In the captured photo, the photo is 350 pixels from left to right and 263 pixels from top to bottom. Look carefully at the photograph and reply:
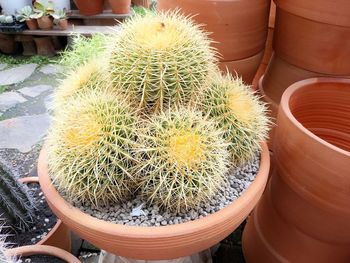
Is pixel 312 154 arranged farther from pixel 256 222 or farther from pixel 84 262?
pixel 84 262

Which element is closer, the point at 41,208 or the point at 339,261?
the point at 339,261

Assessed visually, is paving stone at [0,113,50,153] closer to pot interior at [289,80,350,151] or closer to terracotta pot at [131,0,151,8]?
pot interior at [289,80,350,151]

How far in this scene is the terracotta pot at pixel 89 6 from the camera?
8.67ft

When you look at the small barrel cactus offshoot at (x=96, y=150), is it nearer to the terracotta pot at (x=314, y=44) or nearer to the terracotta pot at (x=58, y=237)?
the terracotta pot at (x=58, y=237)

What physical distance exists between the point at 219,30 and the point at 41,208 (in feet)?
2.49

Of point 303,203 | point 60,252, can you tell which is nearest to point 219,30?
point 303,203

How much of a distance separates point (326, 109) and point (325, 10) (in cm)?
24

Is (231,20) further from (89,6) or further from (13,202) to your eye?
(89,6)

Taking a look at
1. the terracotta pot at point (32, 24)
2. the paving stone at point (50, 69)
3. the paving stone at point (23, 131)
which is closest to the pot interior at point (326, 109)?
the paving stone at point (23, 131)

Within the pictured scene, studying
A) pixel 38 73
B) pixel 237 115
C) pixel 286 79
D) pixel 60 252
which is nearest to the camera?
pixel 237 115

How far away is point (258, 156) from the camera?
82 cm

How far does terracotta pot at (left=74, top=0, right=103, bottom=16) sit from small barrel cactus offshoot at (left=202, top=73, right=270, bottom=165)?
2.17 metres

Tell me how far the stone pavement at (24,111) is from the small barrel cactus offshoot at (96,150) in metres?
0.71

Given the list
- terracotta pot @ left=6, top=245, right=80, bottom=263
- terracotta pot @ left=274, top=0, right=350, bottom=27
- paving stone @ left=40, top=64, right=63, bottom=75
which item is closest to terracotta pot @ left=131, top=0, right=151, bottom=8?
paving stone @ left=40, top=64, right=63, bottom=75
